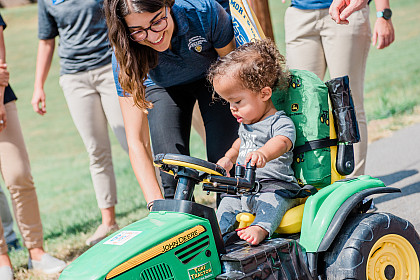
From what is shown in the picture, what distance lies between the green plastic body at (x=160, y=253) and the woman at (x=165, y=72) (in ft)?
1.95

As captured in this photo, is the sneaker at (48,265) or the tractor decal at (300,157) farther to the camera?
the sneaker at (48,265)

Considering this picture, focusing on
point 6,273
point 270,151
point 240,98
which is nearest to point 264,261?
point 270,151

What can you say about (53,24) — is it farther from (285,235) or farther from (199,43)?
(285,235)

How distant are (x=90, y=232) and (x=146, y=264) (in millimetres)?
3368

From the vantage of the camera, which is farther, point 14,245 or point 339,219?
point 14,245

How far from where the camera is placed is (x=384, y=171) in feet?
18.2

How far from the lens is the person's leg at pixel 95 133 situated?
4.94 metres

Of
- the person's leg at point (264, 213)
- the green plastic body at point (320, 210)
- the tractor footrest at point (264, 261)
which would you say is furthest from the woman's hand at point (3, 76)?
the green plastic body at point (320, 210)

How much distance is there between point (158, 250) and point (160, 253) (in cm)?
2

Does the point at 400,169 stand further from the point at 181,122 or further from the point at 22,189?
the point at 22,189

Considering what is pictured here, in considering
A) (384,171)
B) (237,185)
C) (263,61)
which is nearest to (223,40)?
(263,61)

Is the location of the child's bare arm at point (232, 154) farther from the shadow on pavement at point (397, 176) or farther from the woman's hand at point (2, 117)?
the shadow on pavement at point (397, 176)

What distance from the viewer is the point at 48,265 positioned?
14.4 ft

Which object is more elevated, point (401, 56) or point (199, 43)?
point (199, 43)
